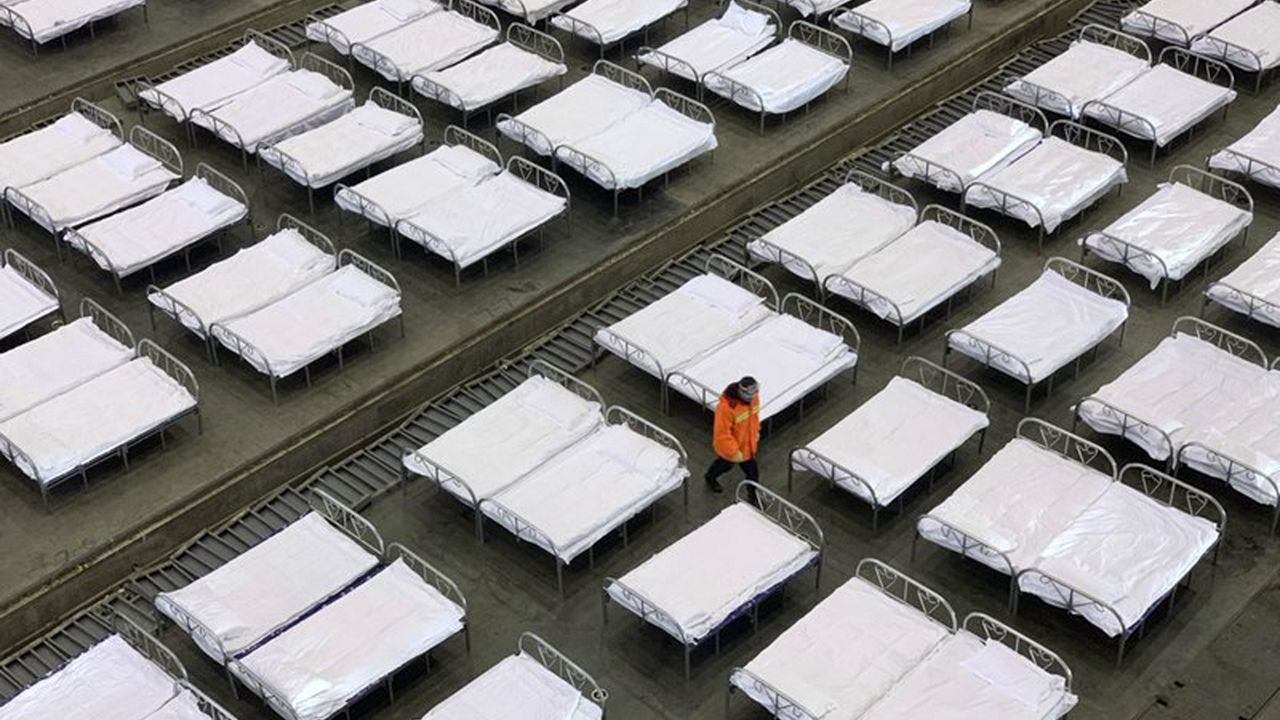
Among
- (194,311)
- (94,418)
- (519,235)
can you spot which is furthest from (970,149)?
(94,418)

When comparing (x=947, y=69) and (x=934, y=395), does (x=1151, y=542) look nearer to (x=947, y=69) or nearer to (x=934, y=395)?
(x=934, y=395)

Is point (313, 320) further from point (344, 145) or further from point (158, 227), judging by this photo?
point (344, 145)

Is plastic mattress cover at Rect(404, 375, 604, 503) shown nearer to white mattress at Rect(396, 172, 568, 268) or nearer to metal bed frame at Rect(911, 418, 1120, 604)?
white mattress at Rect(396, 172, 568, 268)

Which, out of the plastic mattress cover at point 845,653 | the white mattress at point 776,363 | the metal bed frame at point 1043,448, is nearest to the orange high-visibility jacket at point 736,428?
the white mattress at point 776,363

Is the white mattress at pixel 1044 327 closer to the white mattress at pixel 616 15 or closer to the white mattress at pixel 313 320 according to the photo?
the white mattress at pixel 313 320

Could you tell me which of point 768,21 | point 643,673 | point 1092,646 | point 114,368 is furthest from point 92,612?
point 768,21

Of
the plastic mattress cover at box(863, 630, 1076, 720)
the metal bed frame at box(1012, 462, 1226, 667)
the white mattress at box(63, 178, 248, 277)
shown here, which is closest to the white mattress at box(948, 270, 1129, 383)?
the metal bed frame at box(1012, 462, 1226, 667)
